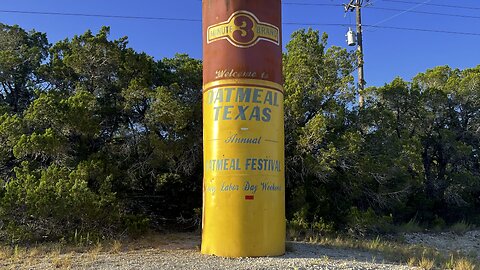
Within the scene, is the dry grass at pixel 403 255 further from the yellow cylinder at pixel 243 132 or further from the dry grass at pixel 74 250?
the dry grass at pixel 74 250

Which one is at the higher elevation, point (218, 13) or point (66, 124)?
point (218, 13)

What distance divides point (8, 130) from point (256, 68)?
8.74 metres

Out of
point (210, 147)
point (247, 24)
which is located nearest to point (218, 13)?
point (247, 24)

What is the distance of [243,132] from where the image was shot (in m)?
12.1

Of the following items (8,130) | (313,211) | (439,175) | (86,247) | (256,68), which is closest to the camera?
(256,68)

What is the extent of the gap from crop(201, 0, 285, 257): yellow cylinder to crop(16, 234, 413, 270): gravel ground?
490 mm

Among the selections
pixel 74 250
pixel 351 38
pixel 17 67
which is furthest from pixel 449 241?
pixel 17 67

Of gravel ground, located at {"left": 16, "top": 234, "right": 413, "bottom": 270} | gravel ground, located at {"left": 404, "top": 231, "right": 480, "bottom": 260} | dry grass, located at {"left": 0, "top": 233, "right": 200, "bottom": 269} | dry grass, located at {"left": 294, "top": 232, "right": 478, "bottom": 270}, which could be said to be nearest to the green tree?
dry grass, located at {"left": 0, "top": 233, "right": 200, "bottom": 269}

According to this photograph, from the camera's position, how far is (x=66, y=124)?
53.0 ft

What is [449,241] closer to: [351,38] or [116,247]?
[351,38]

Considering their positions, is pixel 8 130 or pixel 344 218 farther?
pixel 344 218

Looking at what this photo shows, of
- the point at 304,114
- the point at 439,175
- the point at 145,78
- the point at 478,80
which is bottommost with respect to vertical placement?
the point at 439,175

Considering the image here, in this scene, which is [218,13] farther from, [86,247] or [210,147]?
[86,247]

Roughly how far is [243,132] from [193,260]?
3.25m
